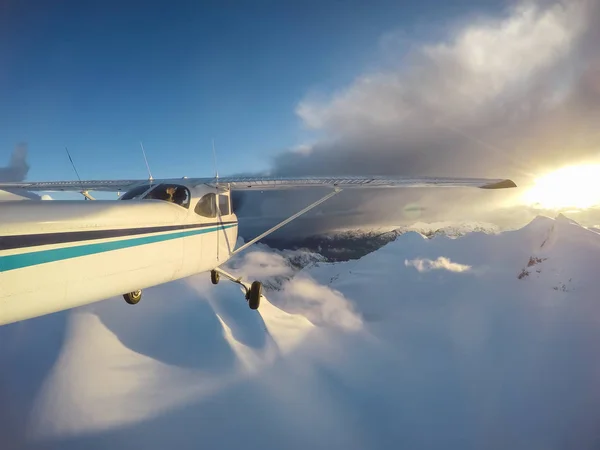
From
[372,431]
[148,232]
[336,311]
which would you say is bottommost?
[336,311]

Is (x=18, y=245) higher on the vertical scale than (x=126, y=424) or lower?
higher

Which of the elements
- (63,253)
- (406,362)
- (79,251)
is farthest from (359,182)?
(406,362)

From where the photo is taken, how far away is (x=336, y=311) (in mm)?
113625

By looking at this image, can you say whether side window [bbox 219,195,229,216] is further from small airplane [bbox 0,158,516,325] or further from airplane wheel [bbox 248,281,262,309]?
airplane wheel [bbox 248,281,262,309]

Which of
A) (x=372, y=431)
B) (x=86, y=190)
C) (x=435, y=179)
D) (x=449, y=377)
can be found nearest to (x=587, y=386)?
(x=449, y=377)

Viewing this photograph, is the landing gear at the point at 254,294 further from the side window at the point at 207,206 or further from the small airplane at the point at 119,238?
the side window at the point at 207,206

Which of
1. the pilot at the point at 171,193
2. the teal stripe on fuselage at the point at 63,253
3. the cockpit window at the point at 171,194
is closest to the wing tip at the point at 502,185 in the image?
the cockpit window at the point at 171,194

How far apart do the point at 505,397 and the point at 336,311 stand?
63.8 m

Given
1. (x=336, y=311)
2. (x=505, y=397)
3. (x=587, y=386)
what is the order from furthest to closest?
(x=336, y=311) < (x=505, y=397) < (x=587, y=386)

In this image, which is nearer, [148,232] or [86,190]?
[148,232]

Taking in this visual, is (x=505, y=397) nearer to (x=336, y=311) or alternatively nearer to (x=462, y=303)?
(x=462, y=303)

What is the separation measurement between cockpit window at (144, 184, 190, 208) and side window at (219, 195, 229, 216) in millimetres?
1252

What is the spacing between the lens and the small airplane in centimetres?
229

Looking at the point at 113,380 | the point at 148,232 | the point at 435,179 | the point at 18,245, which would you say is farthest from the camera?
the point at 113,380
